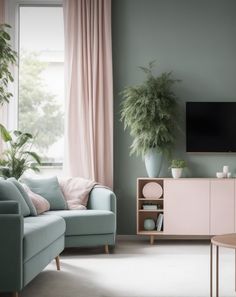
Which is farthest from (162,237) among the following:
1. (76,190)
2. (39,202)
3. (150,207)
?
(39,202)

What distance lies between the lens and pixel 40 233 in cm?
385

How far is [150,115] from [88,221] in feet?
4.82

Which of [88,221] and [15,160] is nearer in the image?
[88,221]

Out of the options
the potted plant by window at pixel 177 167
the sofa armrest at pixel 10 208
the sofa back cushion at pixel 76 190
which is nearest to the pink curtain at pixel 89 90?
the sofa back cushion at pixel 76 190

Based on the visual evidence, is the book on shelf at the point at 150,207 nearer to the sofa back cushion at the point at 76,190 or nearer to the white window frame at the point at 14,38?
the sofa back cushion at the point at 76,190

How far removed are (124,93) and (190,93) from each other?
0.78 metres

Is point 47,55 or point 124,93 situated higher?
point 47,55

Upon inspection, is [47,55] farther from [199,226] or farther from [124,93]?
[199,226]

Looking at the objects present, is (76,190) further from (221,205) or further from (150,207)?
(221,205)

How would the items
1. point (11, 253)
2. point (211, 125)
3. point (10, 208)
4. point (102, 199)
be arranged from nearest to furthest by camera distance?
point (11, 253)
point (10, 208)
point (102, 199)
point (211, 125)

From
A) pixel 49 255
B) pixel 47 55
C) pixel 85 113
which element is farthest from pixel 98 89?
pixel 49 255

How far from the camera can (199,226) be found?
5910 mm

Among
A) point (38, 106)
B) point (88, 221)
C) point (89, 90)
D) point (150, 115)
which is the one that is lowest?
point (88, 221)

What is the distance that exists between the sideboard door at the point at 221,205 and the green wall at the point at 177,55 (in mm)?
466
